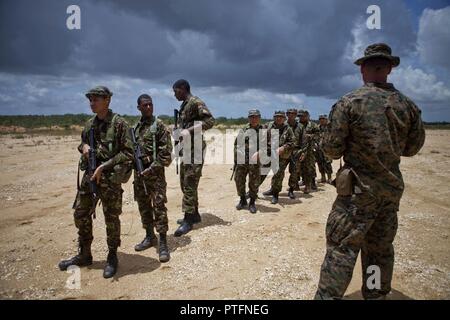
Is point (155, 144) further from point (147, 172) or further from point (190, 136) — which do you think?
point (190, 136)

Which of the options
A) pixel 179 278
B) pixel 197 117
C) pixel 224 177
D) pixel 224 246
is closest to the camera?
pixel 179 278

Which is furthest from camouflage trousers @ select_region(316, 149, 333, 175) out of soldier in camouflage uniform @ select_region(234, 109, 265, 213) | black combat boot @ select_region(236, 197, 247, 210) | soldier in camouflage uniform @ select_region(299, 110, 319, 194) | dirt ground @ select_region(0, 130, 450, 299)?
black combat boot @ select_region(236, 197, 247, 210)

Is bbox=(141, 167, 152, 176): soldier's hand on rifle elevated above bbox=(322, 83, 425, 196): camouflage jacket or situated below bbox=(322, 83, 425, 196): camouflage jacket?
below

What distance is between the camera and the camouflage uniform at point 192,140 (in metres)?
5.38

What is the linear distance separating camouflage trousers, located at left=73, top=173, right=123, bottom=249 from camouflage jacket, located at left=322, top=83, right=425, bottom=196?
2673mm

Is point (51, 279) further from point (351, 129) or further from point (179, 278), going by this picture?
point (351, 129)

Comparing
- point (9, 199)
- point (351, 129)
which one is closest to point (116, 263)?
point (351, 129)

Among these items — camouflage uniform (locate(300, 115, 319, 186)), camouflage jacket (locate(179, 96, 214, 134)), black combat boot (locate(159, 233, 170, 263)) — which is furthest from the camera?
camouflage uniform (locate(300, 115, 319, 186))

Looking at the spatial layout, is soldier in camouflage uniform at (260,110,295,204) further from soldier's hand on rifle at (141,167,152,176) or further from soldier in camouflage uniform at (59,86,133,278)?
soldier in camouflage uniform at (59,86,133,278)


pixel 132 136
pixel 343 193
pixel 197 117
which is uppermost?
pixel 197 117

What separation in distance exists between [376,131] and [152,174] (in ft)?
9.96

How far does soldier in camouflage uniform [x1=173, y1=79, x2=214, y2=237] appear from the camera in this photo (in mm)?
5367

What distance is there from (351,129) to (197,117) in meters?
3.05

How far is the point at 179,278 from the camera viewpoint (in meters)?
3.93
